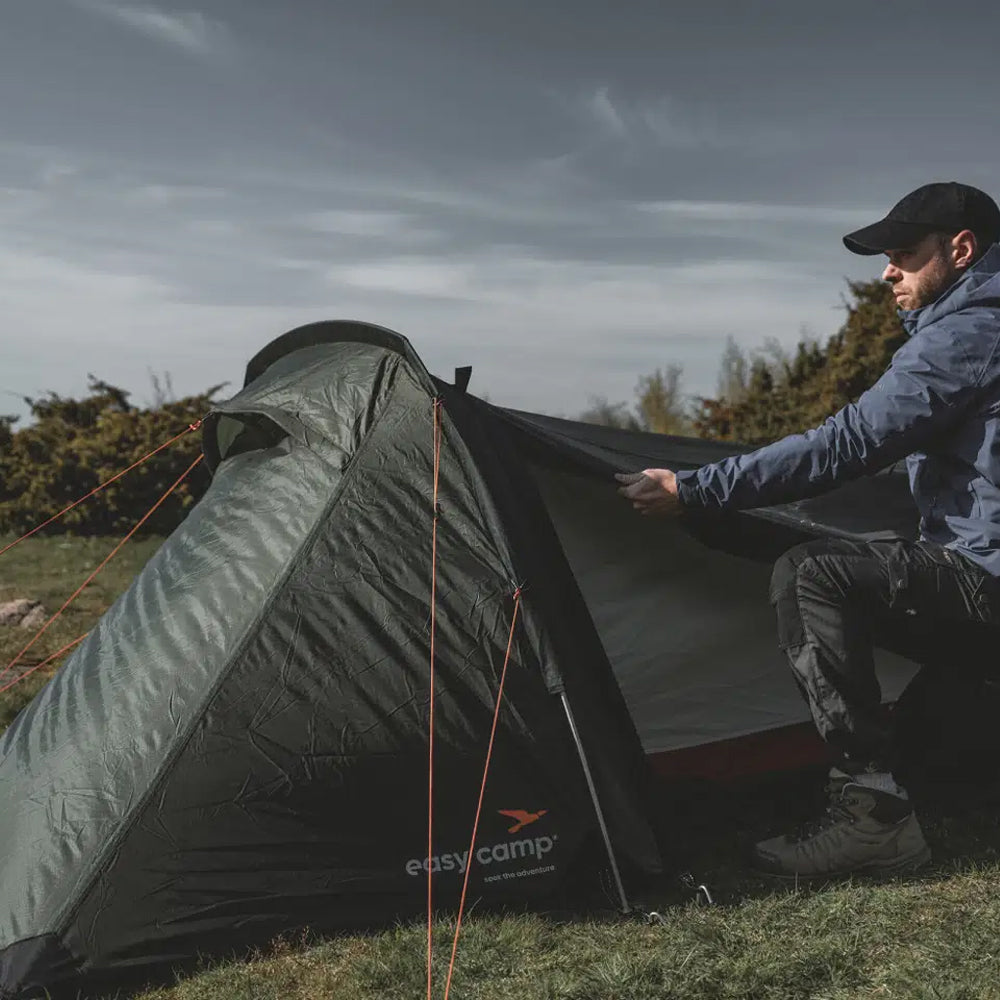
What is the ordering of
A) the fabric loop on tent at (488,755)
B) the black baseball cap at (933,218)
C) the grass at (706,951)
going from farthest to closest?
the black baseball cap at (933,218), the fabric loop on tent at (488,755), the grass at (706,951)

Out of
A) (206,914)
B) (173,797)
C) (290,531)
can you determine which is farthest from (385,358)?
(206,914)

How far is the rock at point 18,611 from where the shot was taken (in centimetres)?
759

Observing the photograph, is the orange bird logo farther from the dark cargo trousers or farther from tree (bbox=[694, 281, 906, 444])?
tree (bbox=[694, 281, 906, 444])

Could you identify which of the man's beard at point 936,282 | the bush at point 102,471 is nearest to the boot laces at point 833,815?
the man's beard at point 936,282

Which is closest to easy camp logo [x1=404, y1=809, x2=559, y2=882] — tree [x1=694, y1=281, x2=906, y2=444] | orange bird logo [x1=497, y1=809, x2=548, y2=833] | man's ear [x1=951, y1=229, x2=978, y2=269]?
orange bird logo [x1=497, y1=809, x2=548, y2=833]

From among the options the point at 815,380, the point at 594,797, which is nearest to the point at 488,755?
the point at 594,797

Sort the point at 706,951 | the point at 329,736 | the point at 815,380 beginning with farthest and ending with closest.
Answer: the point at 815,380, the point at 329,736, the point at 706,951

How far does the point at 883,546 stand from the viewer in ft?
11.1

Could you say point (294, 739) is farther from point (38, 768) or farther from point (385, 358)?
point (385, 358)

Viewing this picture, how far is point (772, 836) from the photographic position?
370 centimetres

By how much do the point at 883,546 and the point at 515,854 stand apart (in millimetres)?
1383

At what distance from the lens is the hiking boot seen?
3262mm

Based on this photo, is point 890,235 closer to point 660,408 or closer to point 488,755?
point 488,755

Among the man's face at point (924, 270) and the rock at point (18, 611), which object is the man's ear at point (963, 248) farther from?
the rock at point (18, 611)
